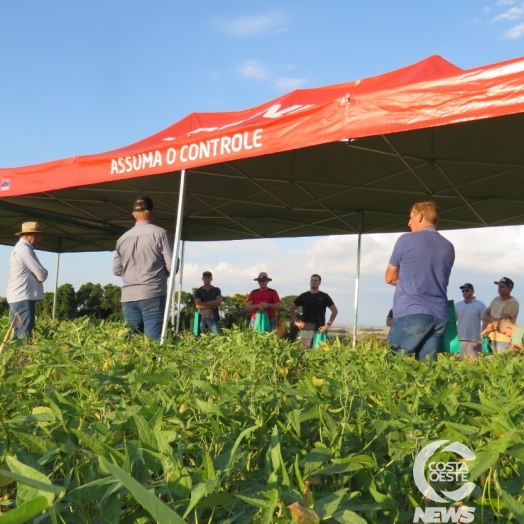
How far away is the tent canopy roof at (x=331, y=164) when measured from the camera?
388 centimetres

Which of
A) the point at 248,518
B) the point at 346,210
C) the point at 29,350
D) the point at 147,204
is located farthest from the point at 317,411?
the point at 346,210

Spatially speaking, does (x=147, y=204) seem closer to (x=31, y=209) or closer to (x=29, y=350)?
(x=29, y=350)

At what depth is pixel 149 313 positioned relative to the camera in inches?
184

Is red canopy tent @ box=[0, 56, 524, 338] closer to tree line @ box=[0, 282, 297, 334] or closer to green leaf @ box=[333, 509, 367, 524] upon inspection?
green leaf @ box=[333, 509, 367, 524]

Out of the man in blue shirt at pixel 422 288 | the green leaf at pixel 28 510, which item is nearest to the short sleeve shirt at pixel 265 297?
the man in blue shirt at pixel 422 288

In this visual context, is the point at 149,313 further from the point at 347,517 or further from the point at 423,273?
the point at 347,517

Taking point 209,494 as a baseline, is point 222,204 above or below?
above

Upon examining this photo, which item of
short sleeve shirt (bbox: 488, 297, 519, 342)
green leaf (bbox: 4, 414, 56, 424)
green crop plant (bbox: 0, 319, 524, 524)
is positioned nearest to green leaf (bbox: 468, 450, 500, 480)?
green crop plant (bbox: 0, 319, 524, 524)

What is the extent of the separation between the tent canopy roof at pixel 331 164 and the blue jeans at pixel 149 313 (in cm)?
131

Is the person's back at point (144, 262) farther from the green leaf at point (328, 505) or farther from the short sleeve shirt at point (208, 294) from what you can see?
the short sleeve shirt at point (208, 294)

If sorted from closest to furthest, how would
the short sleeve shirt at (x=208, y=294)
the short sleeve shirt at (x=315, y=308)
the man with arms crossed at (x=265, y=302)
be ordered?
the man with arms crossed at (x=265, y=302) → the short sleeve shirt at (x=315, y=308) → the short sleeve shirt at (x=208, y=294)

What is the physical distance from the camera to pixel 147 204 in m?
4.89

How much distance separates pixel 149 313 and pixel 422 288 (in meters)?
2.18

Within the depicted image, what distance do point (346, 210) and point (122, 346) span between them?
20.1 ft
